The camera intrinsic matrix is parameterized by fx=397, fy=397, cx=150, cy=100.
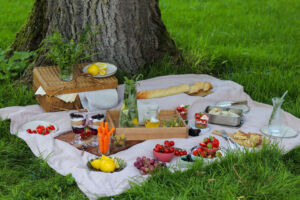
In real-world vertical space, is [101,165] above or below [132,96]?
below

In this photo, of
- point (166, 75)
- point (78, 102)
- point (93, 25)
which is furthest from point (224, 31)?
point (78, 102)

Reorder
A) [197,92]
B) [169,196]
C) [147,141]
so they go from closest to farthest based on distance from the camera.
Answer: [169,196] < [147,141] < [197,92]

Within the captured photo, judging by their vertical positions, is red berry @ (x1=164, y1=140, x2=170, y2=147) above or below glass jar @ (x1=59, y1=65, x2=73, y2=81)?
below

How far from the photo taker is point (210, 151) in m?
3.27

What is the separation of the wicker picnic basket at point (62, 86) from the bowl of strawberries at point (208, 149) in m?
1.41

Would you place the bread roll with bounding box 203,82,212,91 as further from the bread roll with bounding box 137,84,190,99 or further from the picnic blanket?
the bread roll with bounding box 137,84,190,99

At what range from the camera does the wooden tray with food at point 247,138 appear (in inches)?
136

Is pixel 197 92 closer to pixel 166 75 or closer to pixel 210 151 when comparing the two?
pixel 166 75

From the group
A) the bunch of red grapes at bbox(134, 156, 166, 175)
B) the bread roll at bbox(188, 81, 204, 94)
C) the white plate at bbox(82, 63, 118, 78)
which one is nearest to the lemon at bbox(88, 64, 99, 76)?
the white plate at bbox(82, 63, 118, 78)

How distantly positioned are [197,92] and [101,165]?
1.97 meters

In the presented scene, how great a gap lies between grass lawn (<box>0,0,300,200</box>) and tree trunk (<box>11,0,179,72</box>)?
12.3 inches

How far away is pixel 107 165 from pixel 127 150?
1.35ft

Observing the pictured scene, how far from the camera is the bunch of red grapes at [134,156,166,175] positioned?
300cm

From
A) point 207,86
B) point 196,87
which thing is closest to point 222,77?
point 207,86
